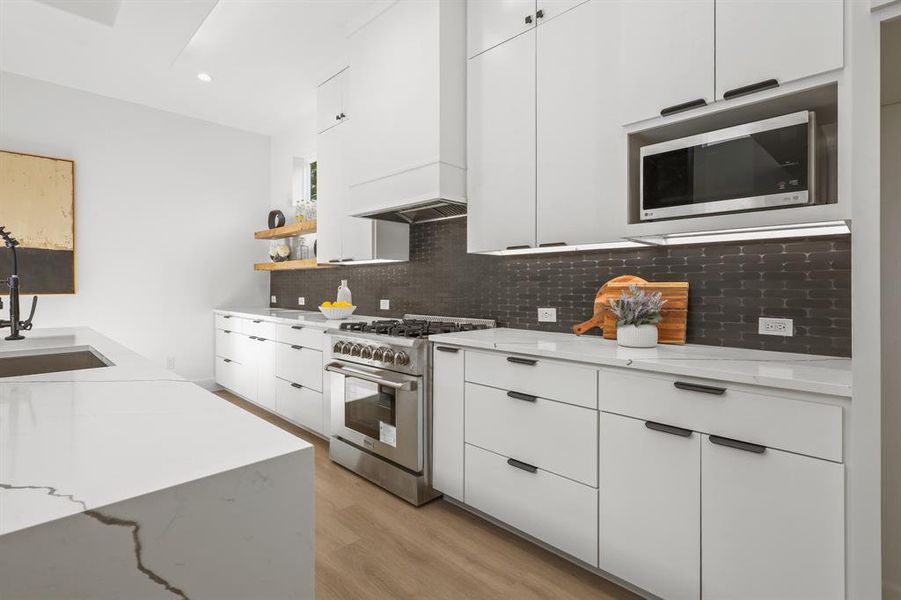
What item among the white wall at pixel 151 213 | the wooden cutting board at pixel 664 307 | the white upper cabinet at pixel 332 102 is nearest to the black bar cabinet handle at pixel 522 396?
the wooden cutting board at pixel 664 307

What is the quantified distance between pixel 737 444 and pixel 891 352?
1.56ft

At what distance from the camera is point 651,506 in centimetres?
163

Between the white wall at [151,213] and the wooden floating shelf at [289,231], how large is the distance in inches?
18.5

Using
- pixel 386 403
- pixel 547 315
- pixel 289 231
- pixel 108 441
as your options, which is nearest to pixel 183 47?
pixel 289 231

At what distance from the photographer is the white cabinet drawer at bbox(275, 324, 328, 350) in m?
3.41

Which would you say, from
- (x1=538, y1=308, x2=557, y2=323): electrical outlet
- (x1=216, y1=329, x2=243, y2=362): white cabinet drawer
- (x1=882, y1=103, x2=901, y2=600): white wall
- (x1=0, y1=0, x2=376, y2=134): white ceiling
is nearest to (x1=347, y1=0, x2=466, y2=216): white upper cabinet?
(x1=0, y1=0, x2=376, y2=134): white ceiling

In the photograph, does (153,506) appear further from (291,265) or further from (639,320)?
(291,265)

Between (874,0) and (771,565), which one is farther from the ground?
(874,0)

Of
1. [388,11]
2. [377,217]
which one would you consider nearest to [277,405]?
[377,217]

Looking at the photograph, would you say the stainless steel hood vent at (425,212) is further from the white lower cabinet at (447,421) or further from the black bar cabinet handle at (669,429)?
the black bar cabinet handle at (669,429)

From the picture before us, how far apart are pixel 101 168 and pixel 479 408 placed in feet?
14.3

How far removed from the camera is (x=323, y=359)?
11.1 ft

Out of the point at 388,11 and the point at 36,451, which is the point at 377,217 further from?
the point at 36,451

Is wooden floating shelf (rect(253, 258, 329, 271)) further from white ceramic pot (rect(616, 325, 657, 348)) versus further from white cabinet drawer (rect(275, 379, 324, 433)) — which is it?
white ceramic pot (rect(616, 325, 657, 348))
